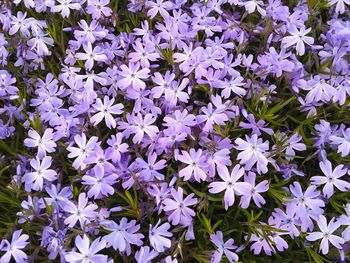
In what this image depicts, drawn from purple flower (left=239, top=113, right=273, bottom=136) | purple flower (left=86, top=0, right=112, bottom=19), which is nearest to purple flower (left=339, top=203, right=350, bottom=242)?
purple flower (left=239, top=113, right=273, bottom=136)

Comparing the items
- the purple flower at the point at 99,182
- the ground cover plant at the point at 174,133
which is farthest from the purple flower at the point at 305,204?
the purple flower at the point at 99,182

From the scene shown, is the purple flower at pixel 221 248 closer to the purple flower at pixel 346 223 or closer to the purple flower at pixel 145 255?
the purple flower at pixel 145 255

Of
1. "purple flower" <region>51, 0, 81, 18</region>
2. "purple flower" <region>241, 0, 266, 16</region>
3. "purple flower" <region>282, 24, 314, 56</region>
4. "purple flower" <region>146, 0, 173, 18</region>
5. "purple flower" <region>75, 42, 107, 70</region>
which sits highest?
"purple flower" <region>241, 0, 266, 16</region>

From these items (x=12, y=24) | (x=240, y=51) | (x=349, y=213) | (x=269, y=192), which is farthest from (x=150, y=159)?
(x=12, y=24)

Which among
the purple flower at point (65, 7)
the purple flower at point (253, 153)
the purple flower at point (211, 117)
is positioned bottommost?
the purple flower at point (253, 153)

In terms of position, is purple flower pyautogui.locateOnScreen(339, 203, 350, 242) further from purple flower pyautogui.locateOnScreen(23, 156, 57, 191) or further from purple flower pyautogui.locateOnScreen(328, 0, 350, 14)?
purple flower pyautogui.locateOnScreen(23, 156, 57, 191)

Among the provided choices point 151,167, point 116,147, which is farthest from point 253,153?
point 116,147
